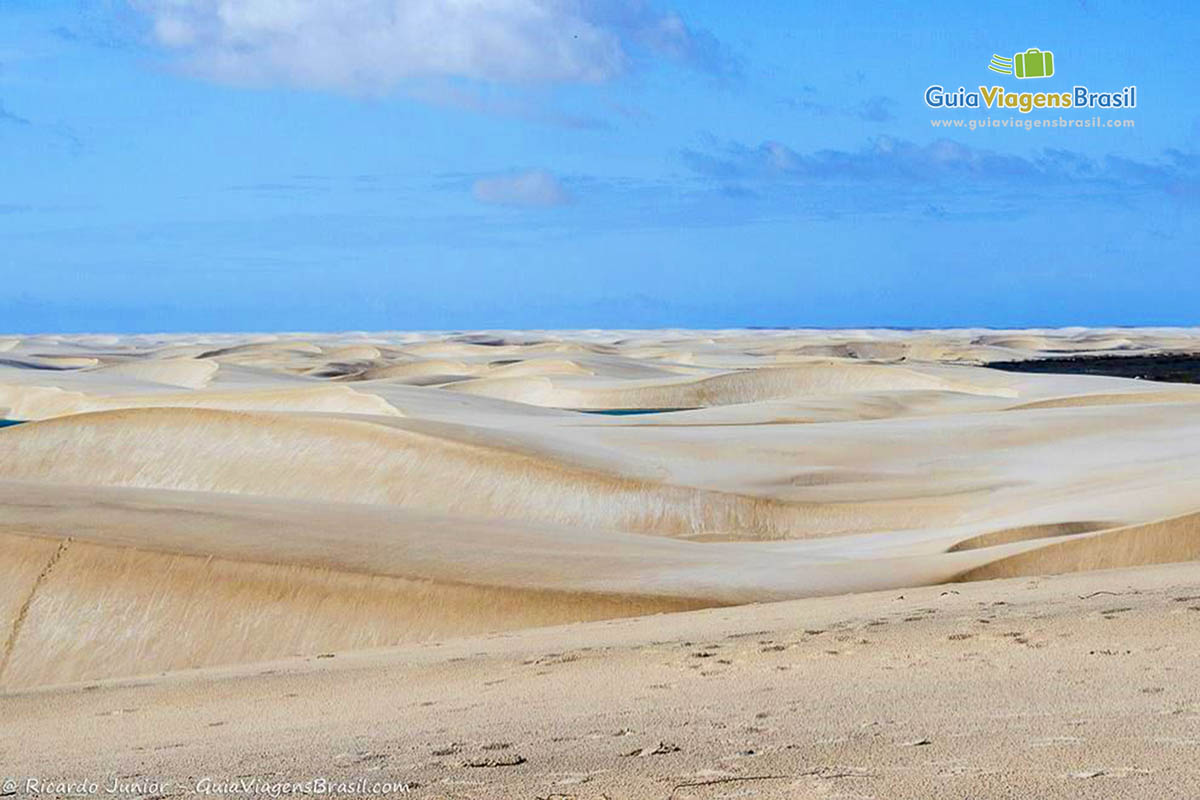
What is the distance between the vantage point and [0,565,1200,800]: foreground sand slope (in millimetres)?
4051

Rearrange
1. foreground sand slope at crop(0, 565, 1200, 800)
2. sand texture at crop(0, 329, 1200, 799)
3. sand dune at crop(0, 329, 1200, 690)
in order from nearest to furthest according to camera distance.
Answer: foreground sand slope at crop(0, 565, 1200, 800), sand texture at crop(0, 329, 1200, 799), sand dune at crop(0, 329, 1200, 690)

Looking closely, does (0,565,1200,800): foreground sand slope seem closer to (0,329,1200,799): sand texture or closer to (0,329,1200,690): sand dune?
(0,329,1200,799): sand texture

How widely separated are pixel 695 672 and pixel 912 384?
32766 millimetres

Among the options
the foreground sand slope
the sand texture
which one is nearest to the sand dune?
the sand texture

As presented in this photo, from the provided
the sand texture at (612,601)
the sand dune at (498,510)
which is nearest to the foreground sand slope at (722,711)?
the sand texture at (612,601)

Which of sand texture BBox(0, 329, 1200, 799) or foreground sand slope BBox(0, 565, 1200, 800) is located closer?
foreground sand slope BBox(0, 565, 1200, 800)

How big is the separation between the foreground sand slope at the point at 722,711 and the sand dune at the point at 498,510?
6.20ft

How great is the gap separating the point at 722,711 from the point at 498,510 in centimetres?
1035

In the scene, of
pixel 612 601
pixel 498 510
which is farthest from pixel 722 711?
pixel 498 510

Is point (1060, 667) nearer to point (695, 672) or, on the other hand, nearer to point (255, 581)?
point (695, 672)

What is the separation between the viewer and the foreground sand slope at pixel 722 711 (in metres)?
4.05

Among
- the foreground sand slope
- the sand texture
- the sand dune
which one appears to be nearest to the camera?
the foreground sand slope

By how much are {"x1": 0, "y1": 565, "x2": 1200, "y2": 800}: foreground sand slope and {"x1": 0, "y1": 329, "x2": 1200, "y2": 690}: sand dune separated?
1890mm

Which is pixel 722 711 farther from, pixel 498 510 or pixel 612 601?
pixel 498 510
